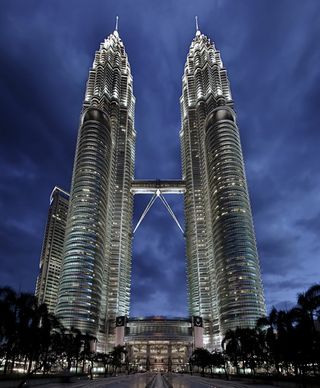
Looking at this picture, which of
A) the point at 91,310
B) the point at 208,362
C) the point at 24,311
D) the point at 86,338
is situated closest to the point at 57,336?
the point at 86,338

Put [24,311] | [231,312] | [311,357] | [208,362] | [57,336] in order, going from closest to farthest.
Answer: [311,357]
[24,311]
[57,336]
[208,362]
[231,312]

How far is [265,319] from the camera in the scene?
76562 millimetres

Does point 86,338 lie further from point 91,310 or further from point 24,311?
point 91,310

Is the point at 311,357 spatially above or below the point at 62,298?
below

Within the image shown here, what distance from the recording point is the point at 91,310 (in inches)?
7844

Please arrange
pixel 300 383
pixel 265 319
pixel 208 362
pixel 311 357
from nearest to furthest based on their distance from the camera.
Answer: pixel 300 383, pixel 311 357, pixel 265 319, pixel 208 362

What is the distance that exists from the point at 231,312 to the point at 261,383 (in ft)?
444

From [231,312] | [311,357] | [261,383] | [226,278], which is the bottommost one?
[261,383]

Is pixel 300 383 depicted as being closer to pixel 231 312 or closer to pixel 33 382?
pixel 33 382

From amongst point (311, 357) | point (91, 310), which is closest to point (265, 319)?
point (311, 357)

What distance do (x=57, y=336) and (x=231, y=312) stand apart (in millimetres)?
125524

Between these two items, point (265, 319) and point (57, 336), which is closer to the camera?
point (265, 319)

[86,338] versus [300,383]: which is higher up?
[86,338]

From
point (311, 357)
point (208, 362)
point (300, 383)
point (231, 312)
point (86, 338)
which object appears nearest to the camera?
point (300, 383)
